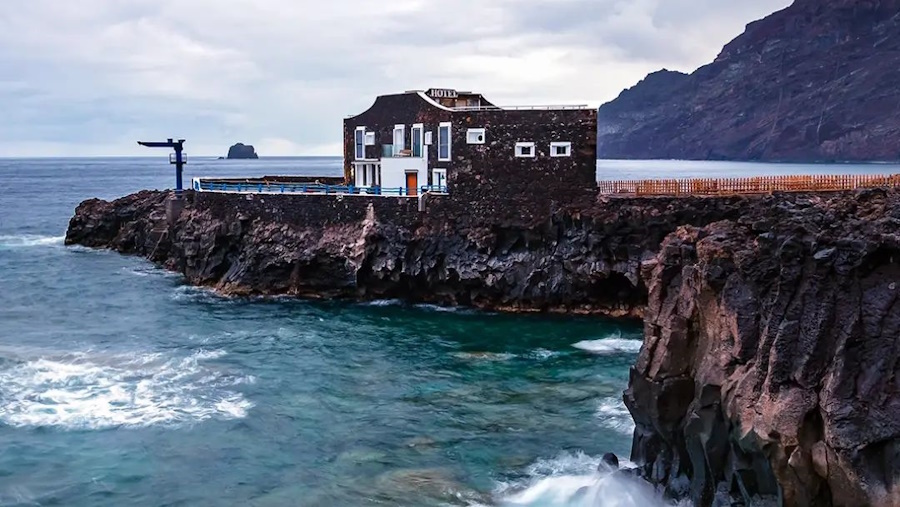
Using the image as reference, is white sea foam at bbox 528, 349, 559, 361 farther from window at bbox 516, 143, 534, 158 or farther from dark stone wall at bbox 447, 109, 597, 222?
window at bbox 516, 143, 534, 158

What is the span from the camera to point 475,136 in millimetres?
56219

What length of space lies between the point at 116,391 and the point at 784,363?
28.0 metres

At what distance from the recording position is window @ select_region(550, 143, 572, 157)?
54656 mm

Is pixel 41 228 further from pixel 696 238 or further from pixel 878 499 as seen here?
pixel 878 499

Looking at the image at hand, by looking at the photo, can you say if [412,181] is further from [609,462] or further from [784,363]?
[784,363]

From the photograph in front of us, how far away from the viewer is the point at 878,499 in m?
17.3

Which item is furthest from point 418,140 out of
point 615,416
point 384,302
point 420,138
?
point 615,416

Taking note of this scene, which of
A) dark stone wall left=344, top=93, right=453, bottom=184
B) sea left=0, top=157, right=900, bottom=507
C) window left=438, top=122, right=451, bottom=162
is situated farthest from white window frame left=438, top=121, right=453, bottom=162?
sea left=0, top=157, right=900, bottom=507

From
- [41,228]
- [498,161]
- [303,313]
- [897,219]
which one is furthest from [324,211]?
[41,228]

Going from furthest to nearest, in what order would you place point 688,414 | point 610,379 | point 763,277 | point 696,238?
point 610,379 < point 696,238 < point 688,414 < point 763,277

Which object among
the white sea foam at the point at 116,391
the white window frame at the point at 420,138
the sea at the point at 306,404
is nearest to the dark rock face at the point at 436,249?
the sea at the point at 306,404

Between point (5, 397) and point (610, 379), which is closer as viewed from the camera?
point (5, 397)

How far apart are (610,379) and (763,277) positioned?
717 inches

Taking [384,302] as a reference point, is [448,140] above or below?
above
